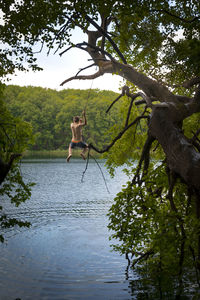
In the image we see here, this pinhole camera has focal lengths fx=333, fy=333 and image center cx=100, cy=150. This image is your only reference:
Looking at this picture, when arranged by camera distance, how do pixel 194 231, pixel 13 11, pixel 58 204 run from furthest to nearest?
pixel 58 204 → pixel 13 11 → pixel 194 231

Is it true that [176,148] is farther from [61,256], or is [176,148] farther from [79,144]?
[61,256]

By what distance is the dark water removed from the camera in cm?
874

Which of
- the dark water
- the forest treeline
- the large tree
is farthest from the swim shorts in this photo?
the forest treeline

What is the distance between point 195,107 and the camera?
7016 millimetres

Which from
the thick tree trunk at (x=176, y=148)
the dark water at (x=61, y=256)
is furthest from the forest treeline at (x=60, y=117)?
the thick tree trunk at (x=176, y=148)

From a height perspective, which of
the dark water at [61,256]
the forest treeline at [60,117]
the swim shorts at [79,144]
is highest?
the forest treeline at [60,117]

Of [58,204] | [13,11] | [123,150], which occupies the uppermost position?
[13,11]

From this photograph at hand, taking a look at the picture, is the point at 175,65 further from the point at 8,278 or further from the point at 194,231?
the point at 8,278

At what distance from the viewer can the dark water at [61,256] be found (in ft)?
28.7

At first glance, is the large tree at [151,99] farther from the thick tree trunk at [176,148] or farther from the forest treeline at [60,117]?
the forest treeline at [60,117]

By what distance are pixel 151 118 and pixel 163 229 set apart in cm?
217

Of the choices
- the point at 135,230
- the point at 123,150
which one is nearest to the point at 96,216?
the point at 123,150

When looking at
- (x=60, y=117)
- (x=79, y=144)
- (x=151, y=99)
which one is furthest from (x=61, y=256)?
(x=60, y=117)

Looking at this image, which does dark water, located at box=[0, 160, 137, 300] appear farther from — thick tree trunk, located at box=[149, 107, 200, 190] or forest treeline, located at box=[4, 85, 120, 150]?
forest treeline, located at box=[4, 85, 120, 150]
